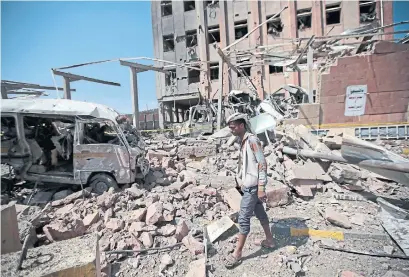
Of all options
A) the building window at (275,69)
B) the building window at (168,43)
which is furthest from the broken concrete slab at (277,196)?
the building window at (168,43)

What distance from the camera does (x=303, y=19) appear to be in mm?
20578

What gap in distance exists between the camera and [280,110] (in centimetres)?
1206

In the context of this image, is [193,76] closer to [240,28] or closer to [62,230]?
[240,28]

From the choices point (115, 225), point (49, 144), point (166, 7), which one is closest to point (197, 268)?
point (115, 225)

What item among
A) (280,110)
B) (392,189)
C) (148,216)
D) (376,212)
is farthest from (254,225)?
(280,110)

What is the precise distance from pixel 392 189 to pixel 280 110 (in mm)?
7813

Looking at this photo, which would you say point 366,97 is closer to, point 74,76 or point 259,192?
point 259,192

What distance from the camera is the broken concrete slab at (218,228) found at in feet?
11.1

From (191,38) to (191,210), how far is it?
73.2ft

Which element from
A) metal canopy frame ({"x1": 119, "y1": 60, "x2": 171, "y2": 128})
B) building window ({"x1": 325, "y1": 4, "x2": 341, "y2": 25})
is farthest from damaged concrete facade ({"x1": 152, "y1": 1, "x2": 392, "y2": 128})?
metal canopy frame ({"x1": 119, "y1": 60, "x2": 171, "y2": 128})

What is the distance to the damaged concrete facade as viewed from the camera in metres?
19.3

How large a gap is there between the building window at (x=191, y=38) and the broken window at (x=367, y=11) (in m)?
14.9

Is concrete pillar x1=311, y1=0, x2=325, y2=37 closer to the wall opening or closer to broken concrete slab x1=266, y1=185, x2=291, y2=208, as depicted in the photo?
the wall opening

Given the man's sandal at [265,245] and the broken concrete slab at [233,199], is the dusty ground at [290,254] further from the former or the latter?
the broken concrete slab at [233,199]
